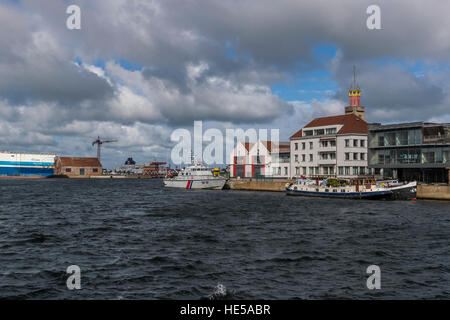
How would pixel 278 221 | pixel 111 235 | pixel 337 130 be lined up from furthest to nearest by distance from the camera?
pixel 337 130 → pixel 278 221 → pixel 111 235

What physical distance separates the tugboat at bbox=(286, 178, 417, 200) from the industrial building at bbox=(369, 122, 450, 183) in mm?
8311

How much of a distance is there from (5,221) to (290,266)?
1106 inches

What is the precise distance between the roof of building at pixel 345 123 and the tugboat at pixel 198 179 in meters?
22.4

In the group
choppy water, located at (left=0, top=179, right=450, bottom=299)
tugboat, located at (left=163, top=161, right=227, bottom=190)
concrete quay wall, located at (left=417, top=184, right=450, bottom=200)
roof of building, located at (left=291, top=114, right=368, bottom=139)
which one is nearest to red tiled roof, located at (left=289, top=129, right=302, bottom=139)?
roof of building, located at (left=291, top=114, right=368, bottom=139)

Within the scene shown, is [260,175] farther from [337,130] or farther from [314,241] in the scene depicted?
[314,241]

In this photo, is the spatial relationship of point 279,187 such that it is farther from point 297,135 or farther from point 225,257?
point 225,257

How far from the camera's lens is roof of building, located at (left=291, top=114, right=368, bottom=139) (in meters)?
88.7

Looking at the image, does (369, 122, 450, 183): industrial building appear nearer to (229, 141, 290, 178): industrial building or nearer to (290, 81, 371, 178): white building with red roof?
(290, 81, 371, 178): white building with red roof

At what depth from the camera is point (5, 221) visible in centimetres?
3562

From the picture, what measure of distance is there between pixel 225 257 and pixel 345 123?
7652 centimetres

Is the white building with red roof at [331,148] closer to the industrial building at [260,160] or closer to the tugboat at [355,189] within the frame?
the industrial building at [260,160]

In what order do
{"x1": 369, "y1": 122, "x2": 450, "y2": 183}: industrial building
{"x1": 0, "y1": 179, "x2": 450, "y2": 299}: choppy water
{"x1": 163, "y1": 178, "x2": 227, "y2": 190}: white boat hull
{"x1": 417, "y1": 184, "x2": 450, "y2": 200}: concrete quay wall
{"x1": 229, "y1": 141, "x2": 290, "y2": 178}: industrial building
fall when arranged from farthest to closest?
{"x1": 229, "y1": 141, "x2": 290, "y2": 178}: industrial building, {"x1": 163, "y1": 178, "x2": 227, "y2": 190}: white boat hull, {"x1": 369, "y1": 122, "x2": 450, "y2": 183}: industrial building, {"x1": 417, "y1": 184, "x2": 450, "y2": 200}: concrete quay wall, {"x1": 0, "y1": 179, "x2": 450, "y2": 299}: choppy water
